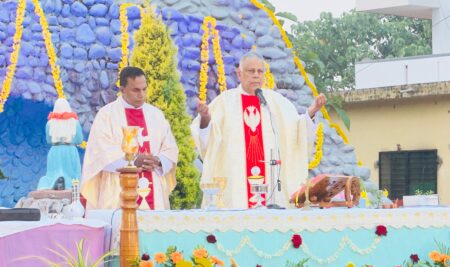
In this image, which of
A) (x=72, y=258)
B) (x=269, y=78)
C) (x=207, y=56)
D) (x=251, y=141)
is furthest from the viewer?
(x=269, y=78)

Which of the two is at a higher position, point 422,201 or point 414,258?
point 422,201

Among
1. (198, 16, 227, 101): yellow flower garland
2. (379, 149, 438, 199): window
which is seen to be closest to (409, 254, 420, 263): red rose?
(198, 16, 227, 101): yellow flower garland

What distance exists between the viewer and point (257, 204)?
31.4 ft

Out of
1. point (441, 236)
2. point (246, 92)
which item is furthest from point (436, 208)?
point (246, 92)

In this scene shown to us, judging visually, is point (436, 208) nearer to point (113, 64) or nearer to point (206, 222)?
point (206, 222)

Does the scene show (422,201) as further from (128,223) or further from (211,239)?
(128,223)

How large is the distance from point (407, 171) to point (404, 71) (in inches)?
102

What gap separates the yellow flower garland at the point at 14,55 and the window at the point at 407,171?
763cm

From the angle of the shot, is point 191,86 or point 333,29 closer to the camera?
point 191,86

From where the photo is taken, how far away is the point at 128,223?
27.3ft

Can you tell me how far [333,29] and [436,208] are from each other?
3085 centimetres

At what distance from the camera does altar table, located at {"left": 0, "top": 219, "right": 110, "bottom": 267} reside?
8.20 m

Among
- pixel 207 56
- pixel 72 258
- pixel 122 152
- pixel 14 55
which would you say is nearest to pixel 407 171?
pixel 207 56

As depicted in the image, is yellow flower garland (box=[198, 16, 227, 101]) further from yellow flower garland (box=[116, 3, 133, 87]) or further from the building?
the building
